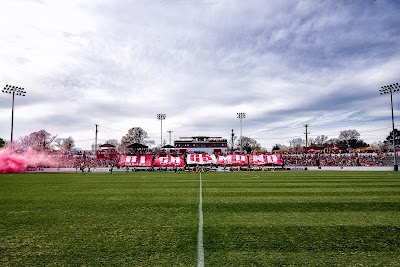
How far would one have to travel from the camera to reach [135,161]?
53062 mm

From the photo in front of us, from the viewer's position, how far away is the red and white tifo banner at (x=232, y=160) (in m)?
54.4

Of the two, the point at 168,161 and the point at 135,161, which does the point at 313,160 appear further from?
the point at 135,161

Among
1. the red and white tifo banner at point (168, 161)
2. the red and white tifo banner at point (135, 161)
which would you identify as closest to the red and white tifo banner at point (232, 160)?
the red and white tifo banner at point (168, 161)

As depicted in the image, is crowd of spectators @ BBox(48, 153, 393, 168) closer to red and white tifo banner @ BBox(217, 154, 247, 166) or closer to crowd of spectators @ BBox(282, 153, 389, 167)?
crowd of spectators @ BBox(282, 153, 389, 167)

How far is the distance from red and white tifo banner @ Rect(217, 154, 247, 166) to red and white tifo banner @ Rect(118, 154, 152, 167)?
13.8 m

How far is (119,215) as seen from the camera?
9.15 metres

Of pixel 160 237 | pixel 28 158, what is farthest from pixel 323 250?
pixel 28 158

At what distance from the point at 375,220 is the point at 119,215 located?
786 cm

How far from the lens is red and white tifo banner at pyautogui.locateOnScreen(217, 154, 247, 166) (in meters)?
54.4

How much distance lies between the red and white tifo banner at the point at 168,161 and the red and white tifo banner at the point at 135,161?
1344mm

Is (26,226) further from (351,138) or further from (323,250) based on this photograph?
(351,138)

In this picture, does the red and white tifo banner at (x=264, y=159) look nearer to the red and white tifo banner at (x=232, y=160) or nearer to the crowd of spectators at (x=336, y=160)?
the red and white tifo banner at (x=232, y=160)

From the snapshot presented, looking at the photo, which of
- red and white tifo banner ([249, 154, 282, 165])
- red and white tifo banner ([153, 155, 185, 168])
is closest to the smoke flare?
red and white tifo banner ([153, 155, 185, 168])

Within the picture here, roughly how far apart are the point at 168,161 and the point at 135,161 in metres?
6.31
